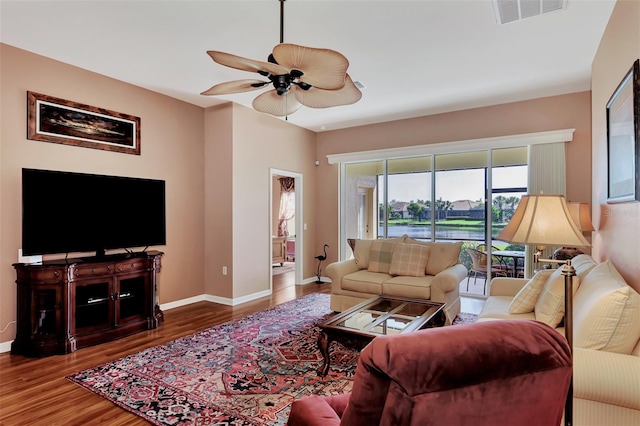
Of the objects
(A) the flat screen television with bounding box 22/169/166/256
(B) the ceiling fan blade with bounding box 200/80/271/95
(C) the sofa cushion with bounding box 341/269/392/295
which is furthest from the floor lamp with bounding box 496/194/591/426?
(A) the flat screen television with bounding box 22/169/166/256

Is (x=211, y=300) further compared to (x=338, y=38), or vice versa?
(x=211, y=300)

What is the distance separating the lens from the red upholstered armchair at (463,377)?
0.77 meters

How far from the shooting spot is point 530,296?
2.64 m

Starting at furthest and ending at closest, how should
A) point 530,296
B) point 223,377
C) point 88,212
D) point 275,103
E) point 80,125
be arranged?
point 80,125 → point 88,212 → point 275,103 → point 223,377 → point 530,296

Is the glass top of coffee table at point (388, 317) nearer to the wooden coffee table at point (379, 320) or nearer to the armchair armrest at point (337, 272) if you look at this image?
the wooden coffee table at point (379, 320)

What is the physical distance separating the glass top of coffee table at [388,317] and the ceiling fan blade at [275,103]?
6.41 feet

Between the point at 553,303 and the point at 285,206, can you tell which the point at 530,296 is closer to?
the point at 553,303

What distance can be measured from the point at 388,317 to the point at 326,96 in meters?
1.99

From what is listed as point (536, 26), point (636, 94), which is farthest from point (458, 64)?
point (636, 94)

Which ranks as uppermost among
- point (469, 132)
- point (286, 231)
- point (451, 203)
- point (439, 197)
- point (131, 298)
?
point (469, 132)

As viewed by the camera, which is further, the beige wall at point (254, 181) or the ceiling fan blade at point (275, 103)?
the beige wall at point (254, 181)

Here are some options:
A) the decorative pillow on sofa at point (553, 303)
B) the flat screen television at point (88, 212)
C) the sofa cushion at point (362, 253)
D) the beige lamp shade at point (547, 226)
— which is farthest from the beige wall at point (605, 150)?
the flat screen television at point (88, 212)

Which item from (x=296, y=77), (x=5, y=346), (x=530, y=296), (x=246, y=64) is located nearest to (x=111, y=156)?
(x=5, y=346)

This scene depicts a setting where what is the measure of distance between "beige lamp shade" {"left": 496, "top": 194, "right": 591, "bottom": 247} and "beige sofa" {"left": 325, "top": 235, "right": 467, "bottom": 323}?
203 centimetres
